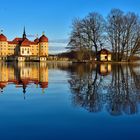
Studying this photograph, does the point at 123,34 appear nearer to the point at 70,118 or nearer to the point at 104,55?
the point at 104,55

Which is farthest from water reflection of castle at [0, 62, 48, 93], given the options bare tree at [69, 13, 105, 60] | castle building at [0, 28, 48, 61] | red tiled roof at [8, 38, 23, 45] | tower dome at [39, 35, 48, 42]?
red tiled roof at [8, 38, 23, 45]

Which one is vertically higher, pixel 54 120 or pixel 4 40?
pixel 4 40

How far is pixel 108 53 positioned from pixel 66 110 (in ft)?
215

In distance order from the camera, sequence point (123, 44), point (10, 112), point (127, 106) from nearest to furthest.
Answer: point (10, 112)
point (127, 106)
point (123, 44)

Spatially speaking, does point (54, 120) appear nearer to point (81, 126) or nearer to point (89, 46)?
point (81, 126)

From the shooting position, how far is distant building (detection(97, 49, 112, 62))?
73.0 metres

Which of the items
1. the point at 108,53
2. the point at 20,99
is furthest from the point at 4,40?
the point at 20,99

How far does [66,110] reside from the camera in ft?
29.3

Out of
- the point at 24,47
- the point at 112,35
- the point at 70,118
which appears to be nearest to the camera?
the point at 70,118

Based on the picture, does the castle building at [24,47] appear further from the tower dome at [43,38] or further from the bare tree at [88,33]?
the bare tree at [88,33]

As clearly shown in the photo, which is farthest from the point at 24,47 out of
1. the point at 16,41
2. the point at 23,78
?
the point at 23,78

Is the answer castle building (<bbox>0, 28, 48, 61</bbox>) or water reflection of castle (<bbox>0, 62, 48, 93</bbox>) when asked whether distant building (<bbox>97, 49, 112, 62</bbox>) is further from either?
castle building (<bbox>0, 28, 48, 61</bbox>)

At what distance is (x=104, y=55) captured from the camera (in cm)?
7506

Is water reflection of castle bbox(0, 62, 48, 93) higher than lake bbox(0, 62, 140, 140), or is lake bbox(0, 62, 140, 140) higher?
water reflection of castle bbox(0, 62, 48, 93)
